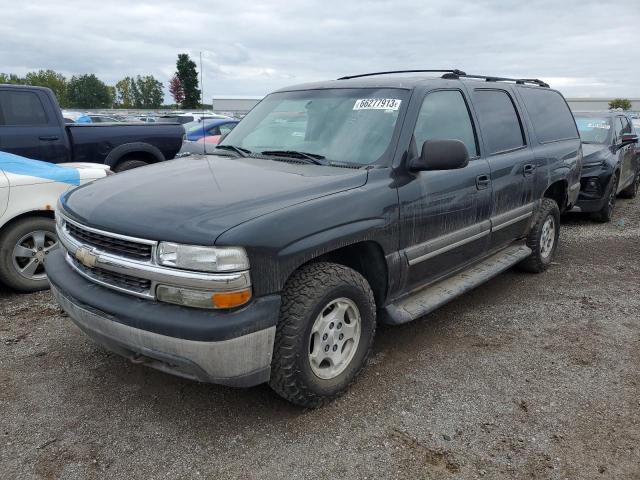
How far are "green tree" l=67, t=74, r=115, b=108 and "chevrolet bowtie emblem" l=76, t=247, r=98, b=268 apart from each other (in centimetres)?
8043

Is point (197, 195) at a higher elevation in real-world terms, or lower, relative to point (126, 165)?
higher

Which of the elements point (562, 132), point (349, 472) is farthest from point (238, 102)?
point (349, 472)

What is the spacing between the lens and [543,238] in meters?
5.51

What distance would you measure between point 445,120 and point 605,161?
5313 millimetres

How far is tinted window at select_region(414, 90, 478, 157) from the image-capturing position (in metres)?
3.70

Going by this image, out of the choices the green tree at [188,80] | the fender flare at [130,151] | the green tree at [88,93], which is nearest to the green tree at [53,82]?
the green tree at [88,93]

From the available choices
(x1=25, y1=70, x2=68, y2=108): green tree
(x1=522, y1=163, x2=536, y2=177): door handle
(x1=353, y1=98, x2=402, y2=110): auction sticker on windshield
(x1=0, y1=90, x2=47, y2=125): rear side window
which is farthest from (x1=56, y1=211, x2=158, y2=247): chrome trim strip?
(x1=25, y1=70, x2=68, y2=108): green tree

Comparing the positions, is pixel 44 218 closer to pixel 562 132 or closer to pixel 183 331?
pixel 183 331

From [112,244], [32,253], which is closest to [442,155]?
[112,244]

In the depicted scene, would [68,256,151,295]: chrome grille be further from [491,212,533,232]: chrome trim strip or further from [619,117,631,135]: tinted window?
[619,117,631,135]: tinted window

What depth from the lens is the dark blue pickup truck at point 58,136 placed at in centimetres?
693

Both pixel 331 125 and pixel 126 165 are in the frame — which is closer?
pixel 331 125

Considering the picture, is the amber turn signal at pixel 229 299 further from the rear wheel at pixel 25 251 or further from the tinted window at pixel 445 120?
the rear wheel at pixel 25 251

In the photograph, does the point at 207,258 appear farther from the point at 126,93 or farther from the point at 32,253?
the point at 126,93
